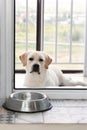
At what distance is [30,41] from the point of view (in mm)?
2693

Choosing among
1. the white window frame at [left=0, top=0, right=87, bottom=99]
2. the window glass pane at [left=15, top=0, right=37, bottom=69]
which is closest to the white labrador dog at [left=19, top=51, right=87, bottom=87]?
the window glass pane at [left=15, top=0, right=37, bottom=69]

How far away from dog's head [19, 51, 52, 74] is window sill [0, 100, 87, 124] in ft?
2.59

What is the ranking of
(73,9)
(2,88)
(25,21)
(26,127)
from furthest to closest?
(73,9) → (25,21) → (2,88) → (26,127)

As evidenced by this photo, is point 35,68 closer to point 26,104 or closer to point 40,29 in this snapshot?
point 40,29

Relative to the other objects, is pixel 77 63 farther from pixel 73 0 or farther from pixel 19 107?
pixel 19 107

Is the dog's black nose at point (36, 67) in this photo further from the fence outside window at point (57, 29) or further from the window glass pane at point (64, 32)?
the window glass pane at point (64, 32)

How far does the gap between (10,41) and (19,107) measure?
1.04 feet

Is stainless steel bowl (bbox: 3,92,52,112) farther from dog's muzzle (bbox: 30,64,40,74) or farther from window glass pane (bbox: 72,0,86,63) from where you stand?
window glass pane (bbox: 72,0,86,63)

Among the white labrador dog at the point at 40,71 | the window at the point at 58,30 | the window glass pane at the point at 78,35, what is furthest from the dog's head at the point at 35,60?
the window glass pane at the point at 78,35

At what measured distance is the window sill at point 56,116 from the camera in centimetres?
119

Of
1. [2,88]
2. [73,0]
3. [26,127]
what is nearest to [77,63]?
[73,0]

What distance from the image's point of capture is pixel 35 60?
84.4 inches

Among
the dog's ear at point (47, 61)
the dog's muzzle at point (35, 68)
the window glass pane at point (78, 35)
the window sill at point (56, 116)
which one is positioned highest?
the window glass pane at point (78, 35)

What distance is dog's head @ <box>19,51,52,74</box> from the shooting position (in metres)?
2.12
